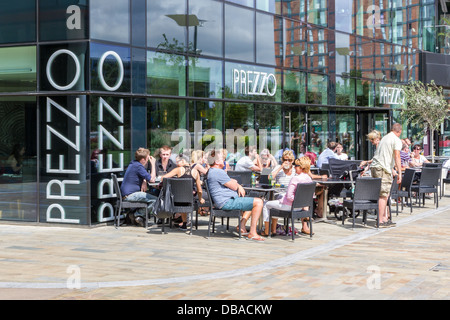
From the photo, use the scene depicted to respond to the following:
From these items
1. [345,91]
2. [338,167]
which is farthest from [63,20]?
[345,91]

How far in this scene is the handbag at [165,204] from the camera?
11.4 metres

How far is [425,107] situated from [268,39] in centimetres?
1045

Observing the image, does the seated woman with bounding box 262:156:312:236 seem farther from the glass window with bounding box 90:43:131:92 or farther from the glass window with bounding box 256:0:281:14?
the glass window with bounding box 256:0:281:14

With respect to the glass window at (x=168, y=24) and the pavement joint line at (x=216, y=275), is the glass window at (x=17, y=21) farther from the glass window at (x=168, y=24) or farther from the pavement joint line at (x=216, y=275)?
the pavement joint line at (x=216, y=275)

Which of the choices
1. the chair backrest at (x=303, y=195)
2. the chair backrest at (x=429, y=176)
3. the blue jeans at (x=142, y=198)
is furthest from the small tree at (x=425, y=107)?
the blue jeans at (x=142, y=198)

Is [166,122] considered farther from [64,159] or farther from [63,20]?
[63,20]

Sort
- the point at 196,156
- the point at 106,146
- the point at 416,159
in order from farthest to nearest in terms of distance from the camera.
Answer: the point at 416,159 → the point at 196,156 → the point at 106,146

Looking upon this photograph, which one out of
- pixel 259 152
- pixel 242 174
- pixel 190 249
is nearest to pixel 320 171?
pixel 242 174

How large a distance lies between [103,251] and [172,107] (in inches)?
227

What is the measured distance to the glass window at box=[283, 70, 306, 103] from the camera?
19547 millimetres

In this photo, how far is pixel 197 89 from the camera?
52.0 ft

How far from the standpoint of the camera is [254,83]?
18062 mm

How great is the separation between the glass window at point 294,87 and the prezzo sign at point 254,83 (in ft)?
2.07
